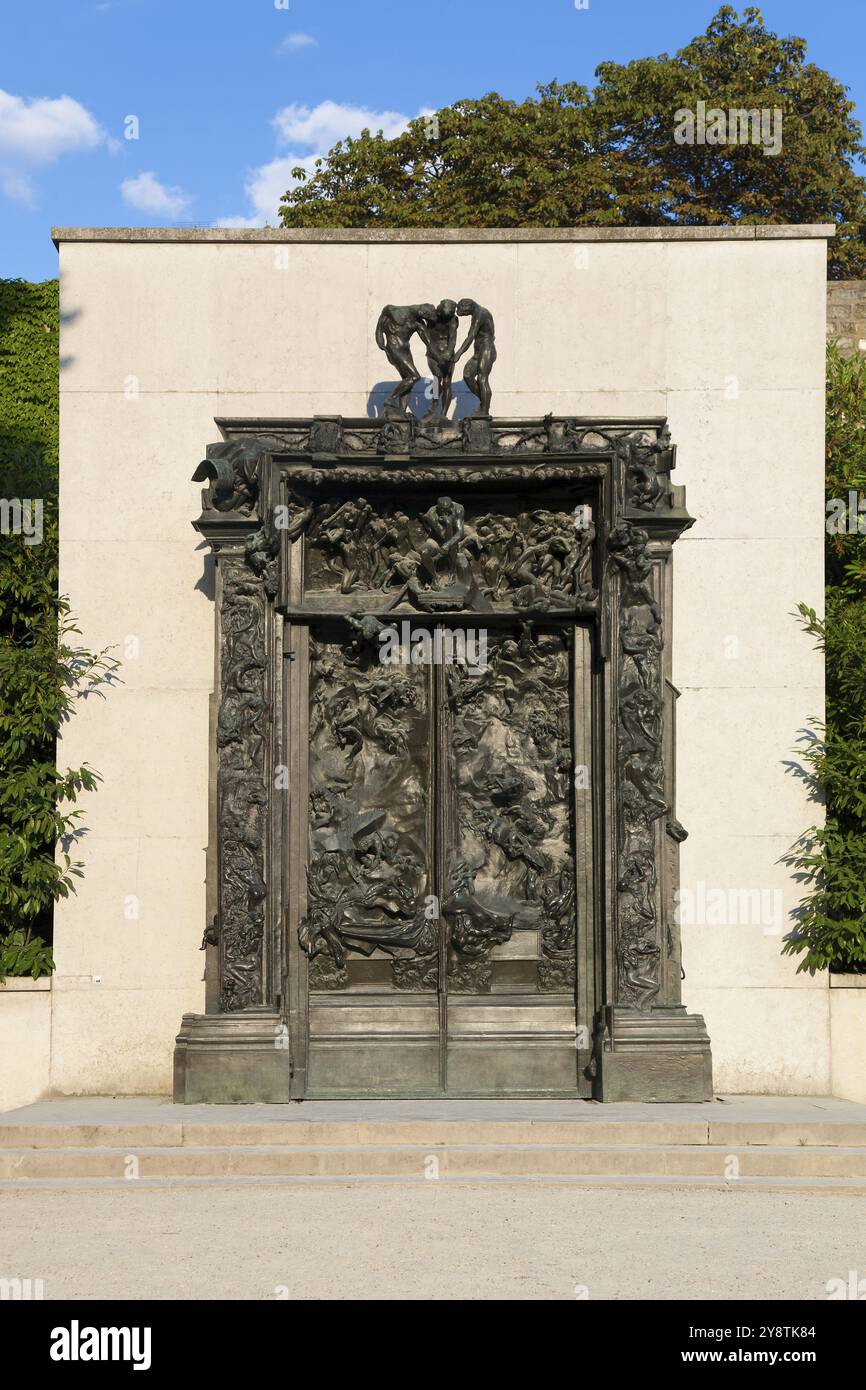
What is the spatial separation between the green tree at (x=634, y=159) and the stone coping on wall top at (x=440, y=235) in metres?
17.1

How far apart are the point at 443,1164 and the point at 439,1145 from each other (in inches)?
16.0

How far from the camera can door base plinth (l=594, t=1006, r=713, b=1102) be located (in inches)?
474

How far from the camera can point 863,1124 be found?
10945 millimetres

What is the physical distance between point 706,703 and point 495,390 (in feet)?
9.63

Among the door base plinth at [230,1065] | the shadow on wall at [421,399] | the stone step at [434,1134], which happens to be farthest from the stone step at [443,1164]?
the shadow on wall at [421,399]

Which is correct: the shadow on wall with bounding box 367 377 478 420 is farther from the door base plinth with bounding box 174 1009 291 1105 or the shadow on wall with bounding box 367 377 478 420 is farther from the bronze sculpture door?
the door base plinth with bounding box 174 1009 291 1105

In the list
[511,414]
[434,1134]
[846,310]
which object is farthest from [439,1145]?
[846,310]

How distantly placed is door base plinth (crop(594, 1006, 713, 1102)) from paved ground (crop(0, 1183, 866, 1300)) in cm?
213

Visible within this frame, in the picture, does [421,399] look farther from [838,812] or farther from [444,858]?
[838,812]

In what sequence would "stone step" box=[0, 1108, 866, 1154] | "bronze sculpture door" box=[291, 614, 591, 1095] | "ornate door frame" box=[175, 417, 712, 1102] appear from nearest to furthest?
"stone step" box=[0, 1108, 866, 1154] → "ornate door frame" box=[175, 417, 712, 1102] → "bronze sculpture door" box=[291, 614, 591, 1095]

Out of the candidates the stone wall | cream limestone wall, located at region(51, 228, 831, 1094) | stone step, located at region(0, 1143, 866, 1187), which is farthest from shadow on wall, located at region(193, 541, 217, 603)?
the stone wall

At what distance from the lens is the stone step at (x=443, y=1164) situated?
33.8ft

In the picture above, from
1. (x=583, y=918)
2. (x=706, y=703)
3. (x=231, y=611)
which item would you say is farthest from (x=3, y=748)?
(x=706, y=703)
